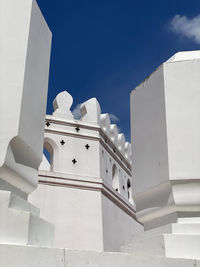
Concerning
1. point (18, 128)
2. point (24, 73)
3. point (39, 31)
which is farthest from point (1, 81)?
point (39, 31)

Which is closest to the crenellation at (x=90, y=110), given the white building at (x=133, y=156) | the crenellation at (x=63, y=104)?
the crenellation at (x=63, y=104)

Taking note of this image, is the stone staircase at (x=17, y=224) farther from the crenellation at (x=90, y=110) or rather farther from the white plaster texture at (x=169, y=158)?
the crenellation at (x=90, y=110)

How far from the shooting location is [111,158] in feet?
44.1

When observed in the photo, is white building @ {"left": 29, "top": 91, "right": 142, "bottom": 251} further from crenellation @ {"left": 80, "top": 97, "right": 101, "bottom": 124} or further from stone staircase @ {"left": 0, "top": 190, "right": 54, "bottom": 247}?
stone staircase @ {"left": 0, "top": 190, "right": 54, "bottom": 247}

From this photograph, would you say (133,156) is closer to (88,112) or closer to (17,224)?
Answer: (17,224)

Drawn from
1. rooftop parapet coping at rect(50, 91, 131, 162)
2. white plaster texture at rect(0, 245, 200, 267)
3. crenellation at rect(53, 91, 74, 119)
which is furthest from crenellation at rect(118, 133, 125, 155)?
white plaster texture at rect(0, 245, 200, 267)

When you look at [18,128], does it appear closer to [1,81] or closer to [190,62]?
[1,81]

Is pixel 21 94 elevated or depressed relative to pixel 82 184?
depressed

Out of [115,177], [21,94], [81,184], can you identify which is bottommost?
[21,94]

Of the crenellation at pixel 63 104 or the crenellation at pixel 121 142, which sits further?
the crenellation at pixel 121 142

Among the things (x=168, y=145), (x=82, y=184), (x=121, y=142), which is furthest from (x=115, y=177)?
(x=168, y=145)

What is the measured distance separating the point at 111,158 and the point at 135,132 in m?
10.3

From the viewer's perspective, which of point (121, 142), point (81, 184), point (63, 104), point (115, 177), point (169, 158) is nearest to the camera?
point (169, 158)

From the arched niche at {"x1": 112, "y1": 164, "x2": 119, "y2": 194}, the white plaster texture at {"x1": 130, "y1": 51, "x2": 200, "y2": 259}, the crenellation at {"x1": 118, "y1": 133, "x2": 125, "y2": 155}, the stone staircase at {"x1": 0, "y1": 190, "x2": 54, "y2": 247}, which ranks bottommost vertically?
the stone staircase at {"x1": 0, "y1": 190, "x2": 54, "y2": 247}
